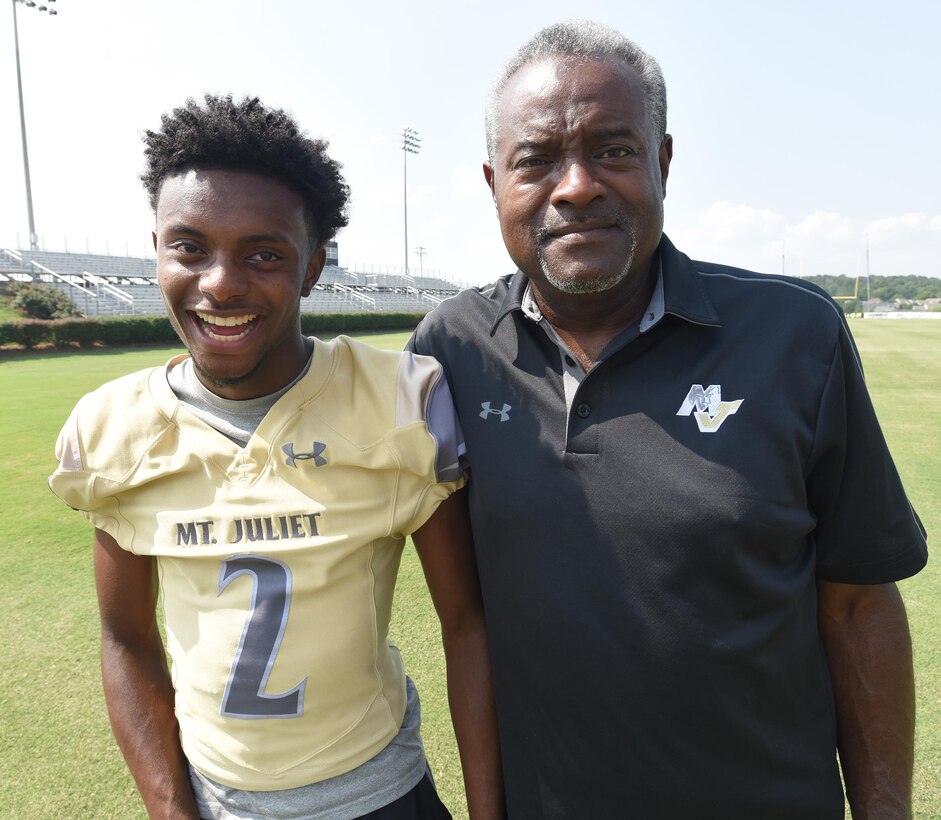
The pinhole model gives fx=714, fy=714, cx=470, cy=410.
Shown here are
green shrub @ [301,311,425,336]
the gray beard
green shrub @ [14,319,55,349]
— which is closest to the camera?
the gray beard

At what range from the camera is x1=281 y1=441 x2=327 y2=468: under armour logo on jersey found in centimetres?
170

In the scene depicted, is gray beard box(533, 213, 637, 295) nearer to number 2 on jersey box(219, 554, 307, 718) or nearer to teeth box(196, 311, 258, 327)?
teeth box(196, 311, 258, 327)

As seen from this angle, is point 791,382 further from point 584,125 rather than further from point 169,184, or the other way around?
point 169,184

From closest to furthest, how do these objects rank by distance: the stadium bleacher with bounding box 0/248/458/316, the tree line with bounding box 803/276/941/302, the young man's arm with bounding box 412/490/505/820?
the young man's arm with bounding box 412/490/505/820 < the stadium bleacher with bounding box 0/248/458/316 < the tree line with bounding box 803/276/941/302

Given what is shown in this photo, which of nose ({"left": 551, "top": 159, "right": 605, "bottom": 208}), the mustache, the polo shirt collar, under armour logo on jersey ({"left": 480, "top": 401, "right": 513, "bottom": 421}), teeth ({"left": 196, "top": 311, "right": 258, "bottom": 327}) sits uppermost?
nose ({"left": 551, "top": 159, "right": 605, "bottom": 208})

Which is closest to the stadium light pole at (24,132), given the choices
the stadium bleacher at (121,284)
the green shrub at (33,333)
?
the stadium bleacher at (121,284)

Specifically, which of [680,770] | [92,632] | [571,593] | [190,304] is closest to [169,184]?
[190,304]

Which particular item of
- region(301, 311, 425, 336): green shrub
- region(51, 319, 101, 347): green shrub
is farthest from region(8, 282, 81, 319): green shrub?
region(301, 311, 425, 336): green shrub

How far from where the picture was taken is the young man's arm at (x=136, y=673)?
5.78ft

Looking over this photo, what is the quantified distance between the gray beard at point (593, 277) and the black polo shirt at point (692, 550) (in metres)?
0.13

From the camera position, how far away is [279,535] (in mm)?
1652

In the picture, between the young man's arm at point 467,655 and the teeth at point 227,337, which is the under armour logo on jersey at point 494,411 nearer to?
the young man's arm at point 467,655

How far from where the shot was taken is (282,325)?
5.77 ft

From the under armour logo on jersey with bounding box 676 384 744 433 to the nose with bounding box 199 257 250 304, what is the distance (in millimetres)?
1068
